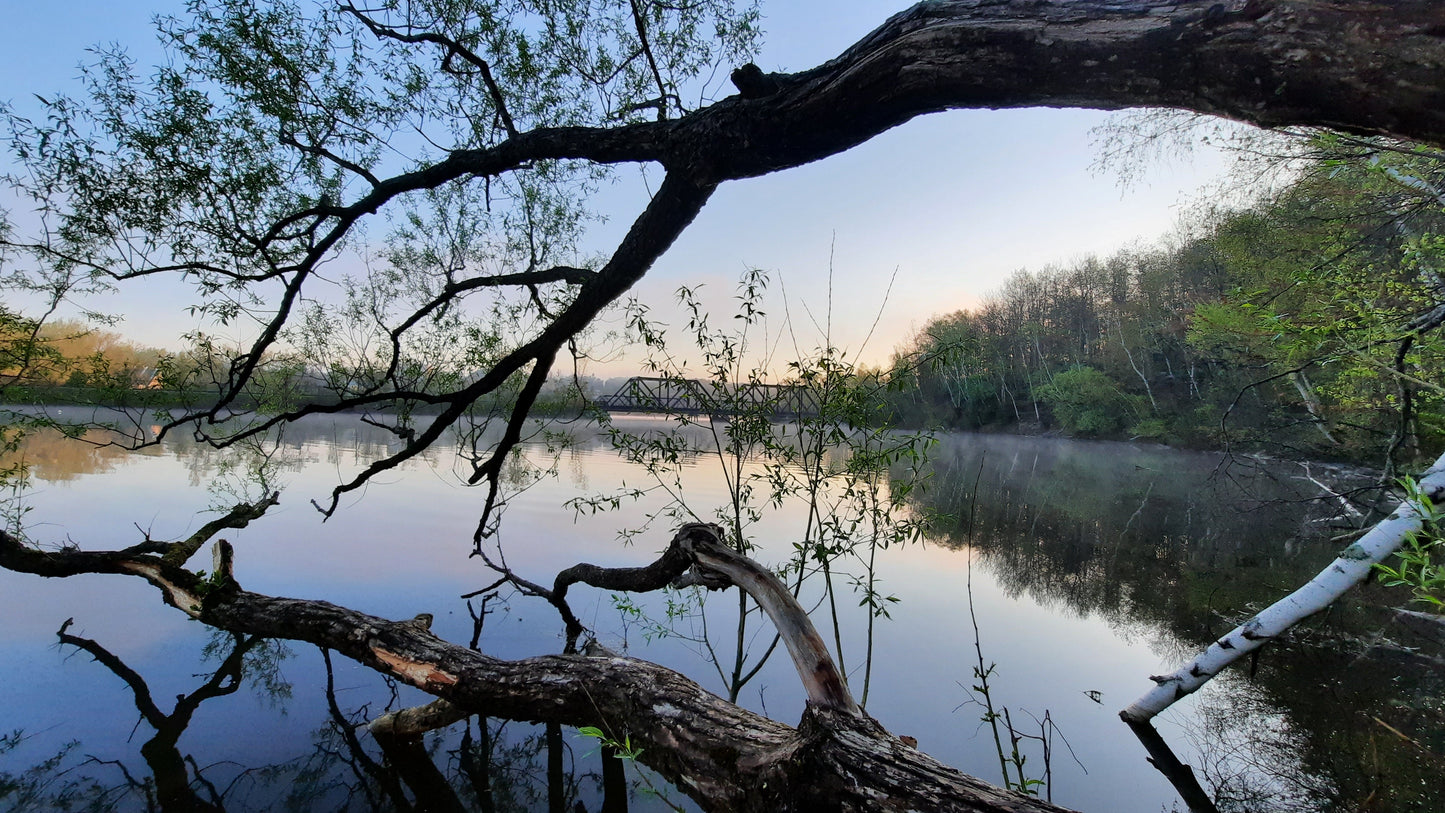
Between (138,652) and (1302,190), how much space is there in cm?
1036

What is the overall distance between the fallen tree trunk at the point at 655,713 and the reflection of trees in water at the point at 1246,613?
1.13 meters

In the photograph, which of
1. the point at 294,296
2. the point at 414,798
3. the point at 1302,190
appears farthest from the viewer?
the point at 1302,190

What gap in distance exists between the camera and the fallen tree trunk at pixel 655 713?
1.24 meters

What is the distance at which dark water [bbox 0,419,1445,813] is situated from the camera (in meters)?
2.77

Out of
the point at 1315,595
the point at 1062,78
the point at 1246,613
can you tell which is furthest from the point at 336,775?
the point at 1246,613

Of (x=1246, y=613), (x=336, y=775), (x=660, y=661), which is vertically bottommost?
(x=1246, y=613)

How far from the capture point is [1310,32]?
85cm

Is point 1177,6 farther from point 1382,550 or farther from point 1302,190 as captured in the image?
point 1302,190

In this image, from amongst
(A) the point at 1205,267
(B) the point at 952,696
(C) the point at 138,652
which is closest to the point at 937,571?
→ (B) the point at 952,696

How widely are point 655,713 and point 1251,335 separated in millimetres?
8735

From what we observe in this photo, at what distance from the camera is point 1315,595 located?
2535 millimetres

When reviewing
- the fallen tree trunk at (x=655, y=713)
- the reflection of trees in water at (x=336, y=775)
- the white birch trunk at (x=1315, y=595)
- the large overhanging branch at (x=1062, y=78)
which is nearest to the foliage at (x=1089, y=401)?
the white birch trunk at (x=1315, y=595)

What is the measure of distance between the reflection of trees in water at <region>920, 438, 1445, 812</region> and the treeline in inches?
39.1

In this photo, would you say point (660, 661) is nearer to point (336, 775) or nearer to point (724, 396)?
point (336, 775)
